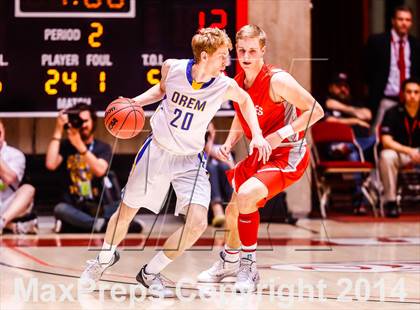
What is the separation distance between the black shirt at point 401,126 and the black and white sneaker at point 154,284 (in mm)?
5390

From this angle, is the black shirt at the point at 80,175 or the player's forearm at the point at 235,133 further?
the black shirt at the point at 80,175

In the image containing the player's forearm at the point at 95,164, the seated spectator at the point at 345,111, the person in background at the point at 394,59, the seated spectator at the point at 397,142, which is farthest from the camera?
the person in background at the point at 394,59

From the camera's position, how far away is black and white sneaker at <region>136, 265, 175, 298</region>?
5879 millimetres

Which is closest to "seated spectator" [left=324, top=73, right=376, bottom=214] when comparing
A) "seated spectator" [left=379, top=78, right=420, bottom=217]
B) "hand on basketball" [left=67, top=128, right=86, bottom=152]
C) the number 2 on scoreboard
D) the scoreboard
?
"seated spectator" [left=379, top=78, right=420, bottom=217]

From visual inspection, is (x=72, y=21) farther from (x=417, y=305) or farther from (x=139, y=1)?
(x=417, y=305)

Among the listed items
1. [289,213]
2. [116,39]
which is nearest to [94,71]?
[116,39]

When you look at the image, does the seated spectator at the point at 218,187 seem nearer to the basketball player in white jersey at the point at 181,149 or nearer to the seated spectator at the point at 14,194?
the seated spectator at the point at 14,194

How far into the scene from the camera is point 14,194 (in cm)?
955

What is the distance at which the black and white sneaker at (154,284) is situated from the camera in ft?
19.3

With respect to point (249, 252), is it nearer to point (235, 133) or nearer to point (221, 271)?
point (221, 271)

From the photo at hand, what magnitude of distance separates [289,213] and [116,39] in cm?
278

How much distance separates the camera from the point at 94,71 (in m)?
9.30

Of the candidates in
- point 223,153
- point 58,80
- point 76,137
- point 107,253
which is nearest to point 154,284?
point 107,253

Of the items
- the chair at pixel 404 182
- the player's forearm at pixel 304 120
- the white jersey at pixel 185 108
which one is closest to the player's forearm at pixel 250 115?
the white jersey at pixel 185 108
